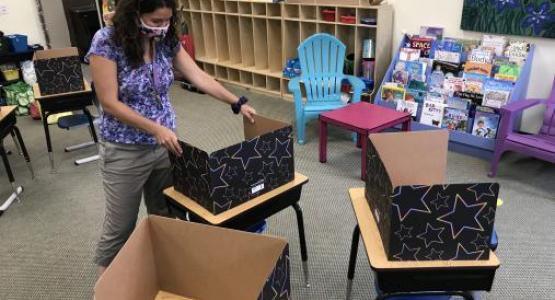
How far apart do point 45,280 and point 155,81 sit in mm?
1404

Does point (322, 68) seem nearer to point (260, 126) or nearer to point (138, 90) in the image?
point (260, 126)

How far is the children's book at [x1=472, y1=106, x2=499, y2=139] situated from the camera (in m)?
3.39

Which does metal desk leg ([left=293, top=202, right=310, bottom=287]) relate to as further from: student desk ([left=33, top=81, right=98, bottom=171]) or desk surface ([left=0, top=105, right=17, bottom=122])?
student desk ([left=33, top=81, right=98, bottom=171])

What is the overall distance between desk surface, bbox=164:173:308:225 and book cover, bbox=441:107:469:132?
7.12 feet

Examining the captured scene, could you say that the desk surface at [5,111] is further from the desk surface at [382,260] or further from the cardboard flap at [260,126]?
the desk surface at [382,260]

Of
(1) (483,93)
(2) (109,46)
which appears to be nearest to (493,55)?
(1) (483,93)

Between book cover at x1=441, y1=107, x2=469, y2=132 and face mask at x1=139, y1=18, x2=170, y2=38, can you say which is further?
book cover at x1=441, y1=107, x2=469, y2=132

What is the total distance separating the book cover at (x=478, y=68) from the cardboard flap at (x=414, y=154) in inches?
79.8

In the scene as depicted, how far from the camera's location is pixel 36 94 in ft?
11.3

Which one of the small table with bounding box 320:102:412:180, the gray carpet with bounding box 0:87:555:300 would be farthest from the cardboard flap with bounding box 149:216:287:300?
the small table with bounding box 320:102:412:180

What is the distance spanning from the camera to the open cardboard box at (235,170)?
157cm

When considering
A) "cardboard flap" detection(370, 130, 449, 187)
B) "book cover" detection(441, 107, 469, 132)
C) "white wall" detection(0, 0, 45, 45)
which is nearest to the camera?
"cardboard flap" detection(370, 130, 449, 187)

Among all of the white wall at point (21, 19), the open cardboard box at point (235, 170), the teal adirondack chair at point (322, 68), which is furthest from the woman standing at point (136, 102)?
the white wall at point (21, 19)

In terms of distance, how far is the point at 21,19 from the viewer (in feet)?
17.7
